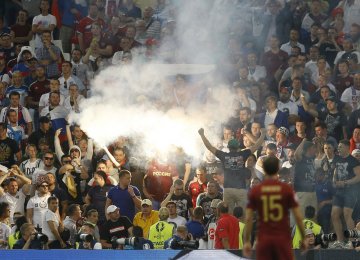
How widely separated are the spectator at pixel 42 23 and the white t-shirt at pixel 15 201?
479 cm

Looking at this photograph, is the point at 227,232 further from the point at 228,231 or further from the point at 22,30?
the point at 22,30

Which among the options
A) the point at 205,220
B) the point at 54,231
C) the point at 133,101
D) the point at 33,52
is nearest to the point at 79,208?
the point at 54,231

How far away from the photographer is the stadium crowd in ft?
61.8

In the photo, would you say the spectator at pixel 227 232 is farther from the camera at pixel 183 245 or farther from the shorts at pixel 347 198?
the shorts at pixel 347 198

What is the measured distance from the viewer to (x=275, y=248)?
1339cm

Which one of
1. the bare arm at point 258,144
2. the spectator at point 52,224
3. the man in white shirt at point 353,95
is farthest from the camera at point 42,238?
the man in white shirt at point 353,95

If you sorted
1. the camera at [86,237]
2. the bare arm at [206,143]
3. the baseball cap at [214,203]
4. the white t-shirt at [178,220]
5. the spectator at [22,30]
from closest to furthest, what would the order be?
the camera at [86,237]
the white t-shirt at [178,220]
the baseball cap at [214,203]
the bare arm at [206,143]
the spectator at [22,30]

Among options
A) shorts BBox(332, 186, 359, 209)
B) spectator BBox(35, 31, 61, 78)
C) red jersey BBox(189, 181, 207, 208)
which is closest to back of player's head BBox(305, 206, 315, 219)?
shorts BBox(332, 186, 359, 209)

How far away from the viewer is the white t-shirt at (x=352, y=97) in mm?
21344

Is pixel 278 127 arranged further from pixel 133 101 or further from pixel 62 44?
pixel 62 44

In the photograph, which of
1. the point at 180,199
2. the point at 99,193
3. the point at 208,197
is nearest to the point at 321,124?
the point at 208,197

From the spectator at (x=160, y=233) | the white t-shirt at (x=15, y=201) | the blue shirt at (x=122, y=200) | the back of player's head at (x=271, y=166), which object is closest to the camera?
the back of player's head at (x=271, y=166)

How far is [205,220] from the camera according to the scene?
19469mm

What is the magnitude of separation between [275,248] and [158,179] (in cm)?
725
